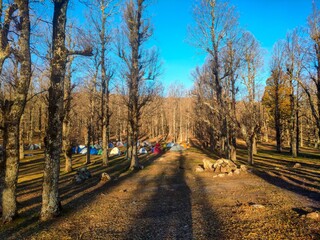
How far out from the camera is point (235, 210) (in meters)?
6.25

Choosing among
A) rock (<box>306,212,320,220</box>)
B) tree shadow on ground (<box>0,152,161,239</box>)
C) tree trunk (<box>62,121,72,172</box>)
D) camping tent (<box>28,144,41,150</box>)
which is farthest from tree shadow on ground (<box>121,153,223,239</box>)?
camping tent (<box>28,144,41,150</box>)

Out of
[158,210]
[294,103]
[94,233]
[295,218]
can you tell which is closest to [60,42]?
[94,233]

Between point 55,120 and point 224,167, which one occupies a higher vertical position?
point 55,120

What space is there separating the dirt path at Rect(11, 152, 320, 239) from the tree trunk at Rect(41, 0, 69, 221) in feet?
1.70

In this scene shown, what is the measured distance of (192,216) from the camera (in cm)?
608

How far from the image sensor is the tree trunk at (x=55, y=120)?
632cm

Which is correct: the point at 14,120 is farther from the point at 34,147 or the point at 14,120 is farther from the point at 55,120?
the point at 34,147

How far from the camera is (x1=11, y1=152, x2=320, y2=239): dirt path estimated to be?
493cm

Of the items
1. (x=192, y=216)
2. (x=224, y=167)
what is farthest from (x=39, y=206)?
(x=224, y=167)

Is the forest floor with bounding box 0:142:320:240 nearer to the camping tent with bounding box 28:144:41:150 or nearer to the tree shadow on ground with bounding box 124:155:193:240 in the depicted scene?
the tree shadow on ground with bounding box 124:155:193:240

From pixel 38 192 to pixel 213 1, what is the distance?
16259mm

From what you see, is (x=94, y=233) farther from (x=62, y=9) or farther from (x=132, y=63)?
(x=132, y=63)

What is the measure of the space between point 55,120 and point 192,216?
4.18 meters

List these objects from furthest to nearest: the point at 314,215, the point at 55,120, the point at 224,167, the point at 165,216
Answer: the point at 224,167 < the point at 55,120 < the point at 165,216 < the point at 314,215
